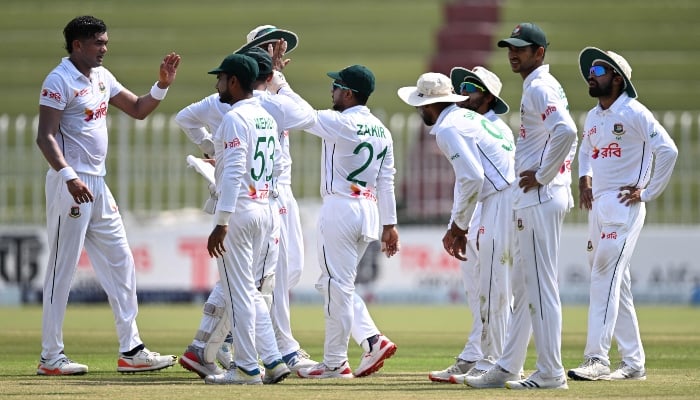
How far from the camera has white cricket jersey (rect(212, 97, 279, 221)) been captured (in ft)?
28.0

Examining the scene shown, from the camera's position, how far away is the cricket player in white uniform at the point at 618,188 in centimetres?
962

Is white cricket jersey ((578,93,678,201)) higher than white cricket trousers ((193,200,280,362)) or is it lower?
higher

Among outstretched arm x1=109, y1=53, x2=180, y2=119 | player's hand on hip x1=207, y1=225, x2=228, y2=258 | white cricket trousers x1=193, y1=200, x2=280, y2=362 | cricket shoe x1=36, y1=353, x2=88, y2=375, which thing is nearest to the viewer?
player's hand on hip x1=207, y1=225, x2=228, y2=258

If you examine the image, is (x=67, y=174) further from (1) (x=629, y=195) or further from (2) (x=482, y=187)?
(1) (x=629, y=195)

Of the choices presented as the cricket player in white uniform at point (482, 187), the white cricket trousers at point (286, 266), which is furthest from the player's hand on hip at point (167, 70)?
the cricket player in white uniform at point (482, 187)

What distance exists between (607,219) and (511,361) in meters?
1.66

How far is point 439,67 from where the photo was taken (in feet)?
95.0

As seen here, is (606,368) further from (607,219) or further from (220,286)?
(220,286)

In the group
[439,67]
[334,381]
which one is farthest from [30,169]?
[334,381]

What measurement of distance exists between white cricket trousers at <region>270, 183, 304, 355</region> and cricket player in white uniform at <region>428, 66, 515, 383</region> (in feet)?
3.68

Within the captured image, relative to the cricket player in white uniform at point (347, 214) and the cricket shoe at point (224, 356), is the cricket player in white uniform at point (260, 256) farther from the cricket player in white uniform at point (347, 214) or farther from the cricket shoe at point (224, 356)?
the cricket player in white uniform at point (347, 214)

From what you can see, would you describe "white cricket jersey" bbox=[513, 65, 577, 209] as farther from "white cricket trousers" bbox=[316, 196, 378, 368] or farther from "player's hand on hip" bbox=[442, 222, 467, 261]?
"white cricket trousers" bbox=[316, 196, 378, 368]

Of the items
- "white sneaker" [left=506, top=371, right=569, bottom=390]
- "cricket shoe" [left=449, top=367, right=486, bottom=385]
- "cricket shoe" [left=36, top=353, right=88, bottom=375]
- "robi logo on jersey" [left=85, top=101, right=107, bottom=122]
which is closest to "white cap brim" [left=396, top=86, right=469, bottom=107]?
"cricket shoe" [left=449, top=367, right=486, bottom=385]

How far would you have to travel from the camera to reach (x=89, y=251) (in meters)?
10.2
